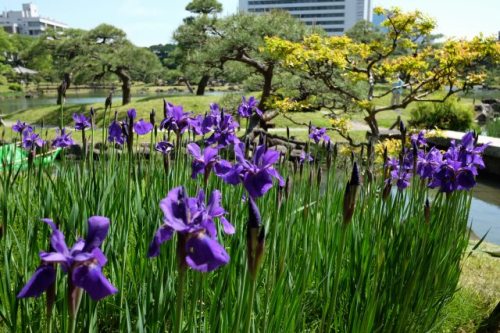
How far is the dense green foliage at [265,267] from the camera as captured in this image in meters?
1.60

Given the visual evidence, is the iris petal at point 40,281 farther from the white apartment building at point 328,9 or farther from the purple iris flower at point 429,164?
the white apartment building at point 328,9

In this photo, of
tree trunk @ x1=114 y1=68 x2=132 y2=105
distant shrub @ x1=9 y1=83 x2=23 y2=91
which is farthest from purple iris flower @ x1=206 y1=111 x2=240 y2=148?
distant shrub @ x1=9 y1=83 x2=23 y2=91

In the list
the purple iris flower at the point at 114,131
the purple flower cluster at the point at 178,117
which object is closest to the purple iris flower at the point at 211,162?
the purple flower cluster at the point at 178,117

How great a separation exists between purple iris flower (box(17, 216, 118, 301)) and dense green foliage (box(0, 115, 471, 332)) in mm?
462

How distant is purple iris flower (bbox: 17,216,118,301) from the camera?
2.66 feet

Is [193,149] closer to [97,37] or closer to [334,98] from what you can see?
[334,98]

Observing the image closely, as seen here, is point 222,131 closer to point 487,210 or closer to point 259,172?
point 259,172

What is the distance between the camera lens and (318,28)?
13.4m

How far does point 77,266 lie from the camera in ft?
2.71

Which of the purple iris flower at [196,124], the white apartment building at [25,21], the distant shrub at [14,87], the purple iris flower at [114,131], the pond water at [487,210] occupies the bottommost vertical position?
the pond water at [487,210]

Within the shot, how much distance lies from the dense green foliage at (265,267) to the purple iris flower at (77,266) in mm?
462

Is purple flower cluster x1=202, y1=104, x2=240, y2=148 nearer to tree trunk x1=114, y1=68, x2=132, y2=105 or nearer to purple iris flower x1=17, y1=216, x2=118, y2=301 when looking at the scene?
purple iris flower x1=17, y1=216, x2=118, y2=301

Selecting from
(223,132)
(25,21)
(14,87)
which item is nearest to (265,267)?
(223,132)

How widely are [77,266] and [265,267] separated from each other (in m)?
1.49
